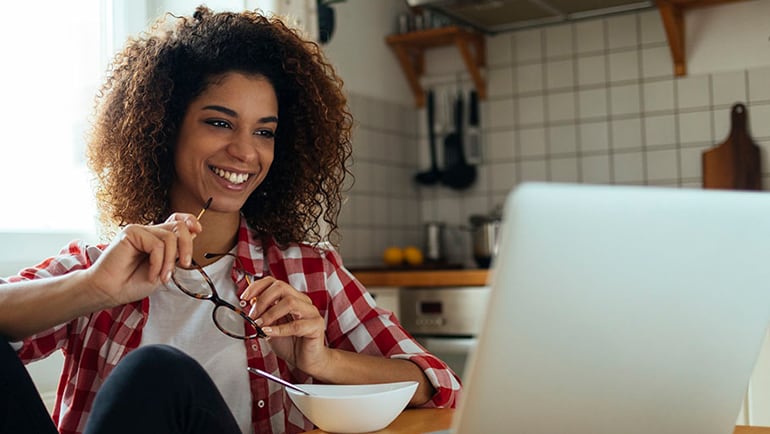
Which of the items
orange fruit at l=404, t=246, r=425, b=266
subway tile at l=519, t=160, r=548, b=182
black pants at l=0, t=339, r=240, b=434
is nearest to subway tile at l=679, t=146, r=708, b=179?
subway tile at l=519, t=160, r=548, b=182

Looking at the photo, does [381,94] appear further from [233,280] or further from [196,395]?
[196,395]

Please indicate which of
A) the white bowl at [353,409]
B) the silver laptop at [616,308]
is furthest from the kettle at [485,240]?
the silver laptop at [616,308]

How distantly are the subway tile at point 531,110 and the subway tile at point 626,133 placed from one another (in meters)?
0.26

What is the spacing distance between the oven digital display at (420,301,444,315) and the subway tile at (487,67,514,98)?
3.02 feet

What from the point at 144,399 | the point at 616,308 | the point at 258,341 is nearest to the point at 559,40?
the point at 258,341

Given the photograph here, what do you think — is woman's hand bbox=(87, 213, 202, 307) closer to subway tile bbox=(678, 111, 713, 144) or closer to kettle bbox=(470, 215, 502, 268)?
kettle bbox=(470, 215, 502, 268)

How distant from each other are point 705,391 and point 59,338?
96 cm

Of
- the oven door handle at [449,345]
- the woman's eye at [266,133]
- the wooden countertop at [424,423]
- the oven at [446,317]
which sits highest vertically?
the woman's eye at [266,133]

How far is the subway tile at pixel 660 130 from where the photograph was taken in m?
2.94

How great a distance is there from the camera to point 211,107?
1.47 metres

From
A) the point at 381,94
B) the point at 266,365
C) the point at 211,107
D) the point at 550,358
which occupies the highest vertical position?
the point at 381,94

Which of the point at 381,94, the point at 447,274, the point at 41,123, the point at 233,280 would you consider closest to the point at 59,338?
the point at 233,280

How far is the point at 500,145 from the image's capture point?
3.25 metres

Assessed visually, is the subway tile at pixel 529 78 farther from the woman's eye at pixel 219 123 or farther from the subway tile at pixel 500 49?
the woman's eye at pixel 219 123
